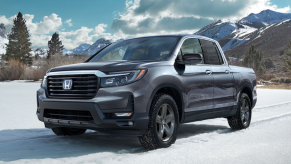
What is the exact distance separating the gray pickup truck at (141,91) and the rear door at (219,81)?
2cm

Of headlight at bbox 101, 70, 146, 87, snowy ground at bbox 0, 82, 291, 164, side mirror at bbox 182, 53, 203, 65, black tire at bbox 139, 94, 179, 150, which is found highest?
side mirror at bbox 182, 53, 203, 65

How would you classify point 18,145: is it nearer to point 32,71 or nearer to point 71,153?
point 71,153

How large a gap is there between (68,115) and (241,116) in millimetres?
4015

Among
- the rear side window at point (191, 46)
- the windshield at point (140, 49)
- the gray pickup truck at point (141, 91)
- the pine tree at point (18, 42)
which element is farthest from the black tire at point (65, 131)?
the pine tree at point (18, 42)

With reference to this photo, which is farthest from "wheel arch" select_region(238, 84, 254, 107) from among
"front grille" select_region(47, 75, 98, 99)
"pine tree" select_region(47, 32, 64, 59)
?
"pine tree" select_region(47, 32, 64, 59)

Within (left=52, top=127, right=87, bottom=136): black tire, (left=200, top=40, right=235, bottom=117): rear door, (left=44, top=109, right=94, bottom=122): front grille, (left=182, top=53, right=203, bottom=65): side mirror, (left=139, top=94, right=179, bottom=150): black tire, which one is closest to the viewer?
(left=44, top=109, right=94, bottom=122): front grille

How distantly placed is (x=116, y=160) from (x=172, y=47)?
7.20ft

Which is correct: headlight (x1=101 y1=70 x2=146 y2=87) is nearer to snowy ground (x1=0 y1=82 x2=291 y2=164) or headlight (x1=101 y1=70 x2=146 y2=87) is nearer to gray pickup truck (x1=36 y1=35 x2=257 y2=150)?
gray pickup truck (x1=36 y1=35 x2=257 y2=150)

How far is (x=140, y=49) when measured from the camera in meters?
5.82

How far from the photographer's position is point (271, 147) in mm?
5168

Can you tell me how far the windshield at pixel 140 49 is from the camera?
549cm

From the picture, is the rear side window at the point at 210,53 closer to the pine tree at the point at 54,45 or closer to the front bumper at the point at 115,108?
the front bumper at the point at 115,108

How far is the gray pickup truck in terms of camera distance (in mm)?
4430

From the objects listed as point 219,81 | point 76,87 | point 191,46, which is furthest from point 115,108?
point 219,81
